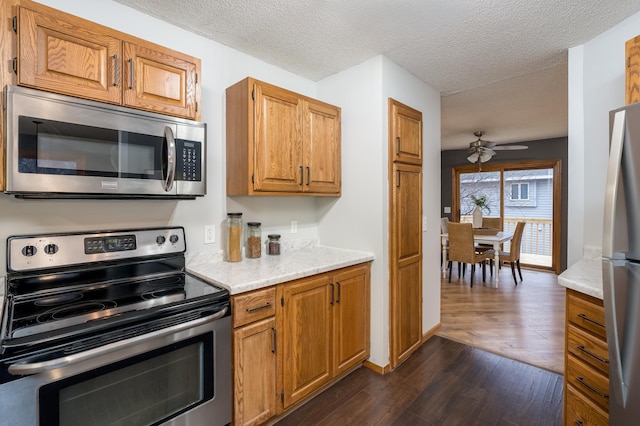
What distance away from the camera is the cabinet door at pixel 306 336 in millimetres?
1826

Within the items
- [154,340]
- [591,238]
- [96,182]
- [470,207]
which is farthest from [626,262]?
[470,207]

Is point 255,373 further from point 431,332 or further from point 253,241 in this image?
point 431,332

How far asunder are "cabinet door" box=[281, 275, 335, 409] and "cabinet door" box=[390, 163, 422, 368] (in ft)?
2.13

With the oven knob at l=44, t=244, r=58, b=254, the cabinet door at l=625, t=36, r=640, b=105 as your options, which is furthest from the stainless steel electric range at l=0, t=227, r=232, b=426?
the cabinet door at l=625, t=36, r=640, b=105

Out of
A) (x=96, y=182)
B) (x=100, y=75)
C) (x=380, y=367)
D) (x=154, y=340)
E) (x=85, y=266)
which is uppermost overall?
(x=100, y=75)

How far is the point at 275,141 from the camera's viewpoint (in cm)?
208

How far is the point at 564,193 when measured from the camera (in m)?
5.46

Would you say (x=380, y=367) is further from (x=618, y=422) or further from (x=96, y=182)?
(x=96, y=182)

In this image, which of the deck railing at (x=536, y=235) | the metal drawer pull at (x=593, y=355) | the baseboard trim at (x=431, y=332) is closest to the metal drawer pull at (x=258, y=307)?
the metal drawer pull at (x=593, y=355)

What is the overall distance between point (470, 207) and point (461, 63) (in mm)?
5030

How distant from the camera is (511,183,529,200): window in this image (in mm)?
6101

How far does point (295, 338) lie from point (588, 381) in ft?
4.76

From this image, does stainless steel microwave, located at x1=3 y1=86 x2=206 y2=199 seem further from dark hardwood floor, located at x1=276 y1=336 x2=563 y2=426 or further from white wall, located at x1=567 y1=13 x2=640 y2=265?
white wall, located at x1=567 y1=13 x2=640 y2=265

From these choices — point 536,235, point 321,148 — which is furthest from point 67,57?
point 536,235
